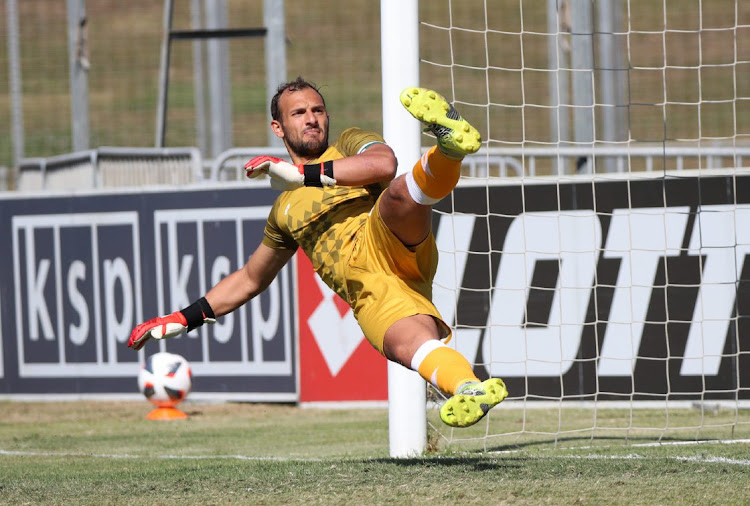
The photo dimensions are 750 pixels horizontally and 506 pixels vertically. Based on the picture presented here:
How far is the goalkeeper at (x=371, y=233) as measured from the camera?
4.93m

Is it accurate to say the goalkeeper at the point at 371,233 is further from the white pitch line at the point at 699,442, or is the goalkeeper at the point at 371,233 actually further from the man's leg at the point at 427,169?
the white pitch line at the point at 699,442

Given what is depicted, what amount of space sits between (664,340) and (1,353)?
241 inches

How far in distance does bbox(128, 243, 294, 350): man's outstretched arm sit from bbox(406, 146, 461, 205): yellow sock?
130 cm

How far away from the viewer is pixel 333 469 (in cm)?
567

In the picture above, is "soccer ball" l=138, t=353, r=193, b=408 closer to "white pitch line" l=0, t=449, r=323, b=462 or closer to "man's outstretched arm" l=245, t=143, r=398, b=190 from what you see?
"white pitch line" l=0, t=449, r=323, b=462

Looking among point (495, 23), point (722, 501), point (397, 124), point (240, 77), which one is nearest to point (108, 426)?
point (397, 124)

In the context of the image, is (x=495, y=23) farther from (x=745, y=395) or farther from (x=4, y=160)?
(x=745, y=395)

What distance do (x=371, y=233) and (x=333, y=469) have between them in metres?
1.13

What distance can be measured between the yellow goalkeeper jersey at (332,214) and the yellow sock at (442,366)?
2.30 feet

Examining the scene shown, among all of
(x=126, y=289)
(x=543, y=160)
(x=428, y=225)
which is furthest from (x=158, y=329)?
(x=543, y=160)

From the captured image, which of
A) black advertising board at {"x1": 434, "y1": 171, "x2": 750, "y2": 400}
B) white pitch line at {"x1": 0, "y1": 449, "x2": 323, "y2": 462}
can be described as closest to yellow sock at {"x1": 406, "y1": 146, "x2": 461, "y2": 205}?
white pitch line at {"x1": 0, "y1": 449, "x2": 323, "y2": 462}

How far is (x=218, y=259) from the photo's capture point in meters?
10.6

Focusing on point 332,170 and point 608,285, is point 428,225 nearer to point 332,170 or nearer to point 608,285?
point 332,170

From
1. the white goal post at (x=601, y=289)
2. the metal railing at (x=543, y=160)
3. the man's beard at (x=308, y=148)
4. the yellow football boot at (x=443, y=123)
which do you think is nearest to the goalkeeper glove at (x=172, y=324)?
the man's beard at (x=308, y=148)
